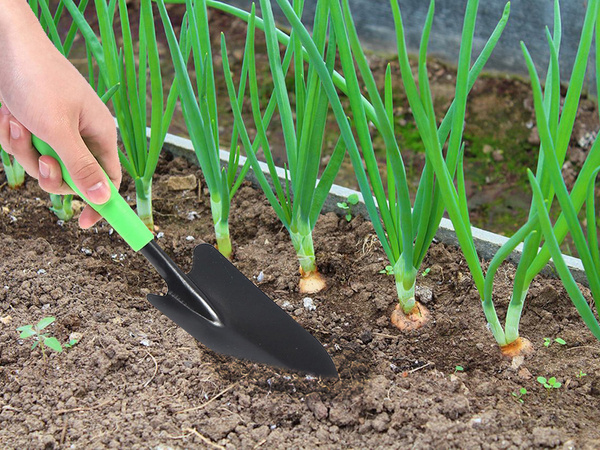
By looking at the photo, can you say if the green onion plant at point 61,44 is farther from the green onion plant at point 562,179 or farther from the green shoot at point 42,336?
the green onion plant at point 562,179

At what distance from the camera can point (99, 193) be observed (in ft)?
3.94

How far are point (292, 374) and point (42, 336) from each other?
502 mm

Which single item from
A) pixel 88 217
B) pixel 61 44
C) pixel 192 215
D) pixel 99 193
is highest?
pixel 61 44

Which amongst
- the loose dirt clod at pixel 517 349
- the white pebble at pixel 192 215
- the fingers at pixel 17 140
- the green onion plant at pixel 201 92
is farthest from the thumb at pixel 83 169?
the loose dirt clod at pixel 517 349

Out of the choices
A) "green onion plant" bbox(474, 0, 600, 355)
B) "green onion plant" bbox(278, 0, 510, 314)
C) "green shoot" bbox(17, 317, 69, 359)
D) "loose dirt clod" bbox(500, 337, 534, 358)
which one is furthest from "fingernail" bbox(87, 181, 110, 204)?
"loose dirt clod" bbox(500, 337, 534, 358)

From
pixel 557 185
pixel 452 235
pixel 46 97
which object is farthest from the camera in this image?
pixel 452 235

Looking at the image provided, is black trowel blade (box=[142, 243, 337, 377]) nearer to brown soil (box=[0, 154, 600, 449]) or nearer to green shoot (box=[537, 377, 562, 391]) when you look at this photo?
brown soil (box=[0, 154, 600, 449])

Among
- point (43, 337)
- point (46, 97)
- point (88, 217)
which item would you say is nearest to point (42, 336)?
point (43, 337)

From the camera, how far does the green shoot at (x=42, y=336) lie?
1211 mm

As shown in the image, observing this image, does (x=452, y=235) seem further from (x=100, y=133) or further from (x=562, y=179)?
(x=100, y=133)

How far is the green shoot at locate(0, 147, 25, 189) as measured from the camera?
1.80 metres

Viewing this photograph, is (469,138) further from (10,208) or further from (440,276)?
(10,208)

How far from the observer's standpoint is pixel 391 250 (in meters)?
1.32

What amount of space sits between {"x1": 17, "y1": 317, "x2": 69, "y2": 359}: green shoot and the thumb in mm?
247
